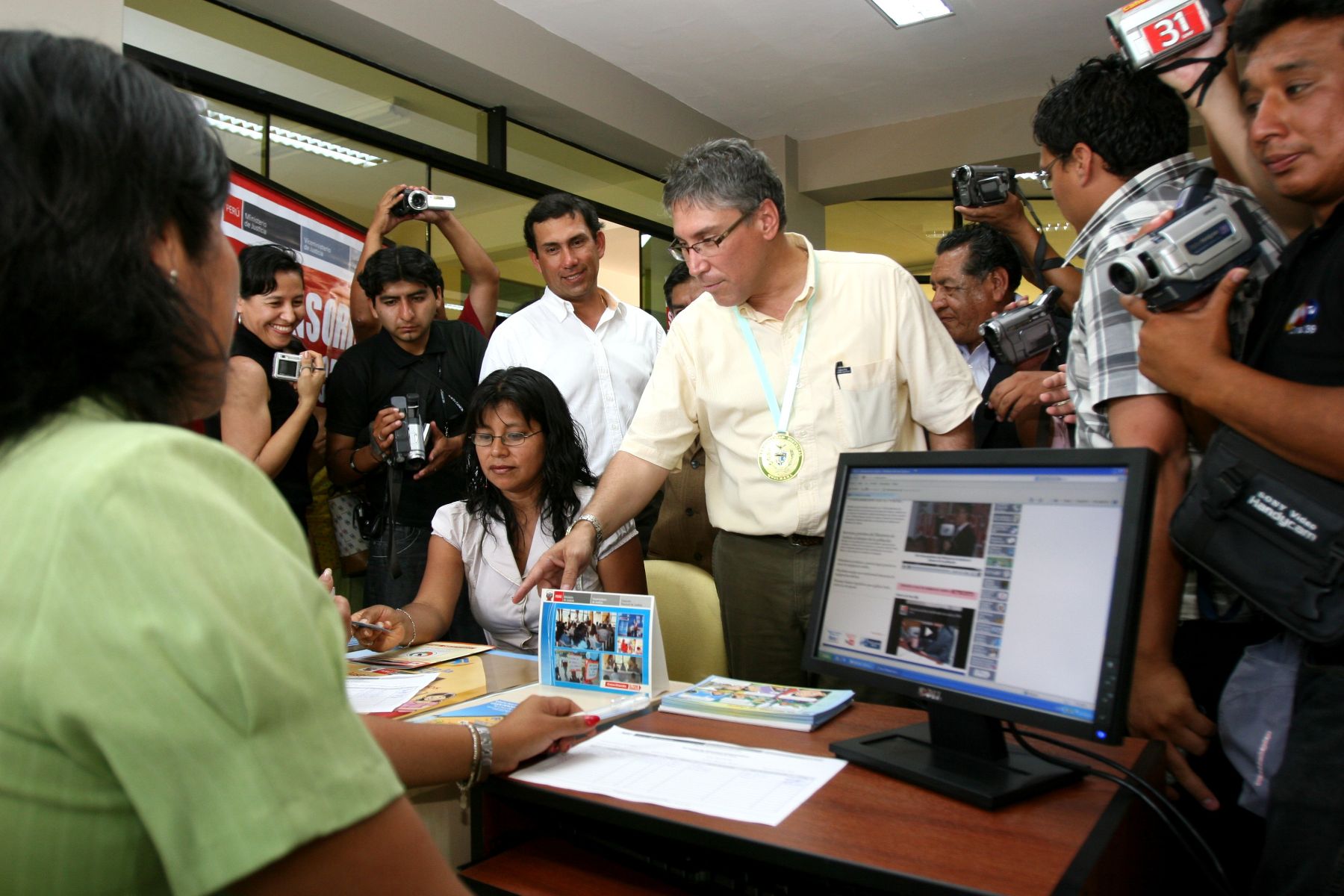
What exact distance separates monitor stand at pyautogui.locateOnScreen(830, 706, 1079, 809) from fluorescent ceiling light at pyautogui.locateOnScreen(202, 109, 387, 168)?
12.0ft

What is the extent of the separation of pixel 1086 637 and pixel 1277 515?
33 cm

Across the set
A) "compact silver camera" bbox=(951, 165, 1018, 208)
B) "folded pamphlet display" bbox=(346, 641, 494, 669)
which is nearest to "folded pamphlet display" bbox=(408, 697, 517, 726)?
"folded pamphlet display" bbox=(346, 641, 494, 669)

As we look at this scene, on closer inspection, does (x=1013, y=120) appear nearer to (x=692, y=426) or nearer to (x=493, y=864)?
(x=692, y=426)

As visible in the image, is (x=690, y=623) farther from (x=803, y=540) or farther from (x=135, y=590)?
A: (x=135, y=590)

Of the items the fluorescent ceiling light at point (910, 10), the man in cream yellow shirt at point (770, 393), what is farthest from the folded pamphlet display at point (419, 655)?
the fluorescent ceiling light at point (910, 10)

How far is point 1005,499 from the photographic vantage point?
114 centimetres

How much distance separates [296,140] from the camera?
4.33 m

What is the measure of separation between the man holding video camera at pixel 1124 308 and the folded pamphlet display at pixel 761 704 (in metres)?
0.44

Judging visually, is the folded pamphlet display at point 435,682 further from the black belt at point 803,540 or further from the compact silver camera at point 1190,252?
the compact silver camera at point 1190,252

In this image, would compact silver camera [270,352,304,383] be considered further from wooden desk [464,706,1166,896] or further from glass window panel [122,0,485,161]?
wooden desk [464,706,1166,896]

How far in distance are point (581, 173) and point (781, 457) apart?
174 inches

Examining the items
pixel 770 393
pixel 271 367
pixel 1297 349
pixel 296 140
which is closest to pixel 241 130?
pixel 296 140

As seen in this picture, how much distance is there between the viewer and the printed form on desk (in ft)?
3.61

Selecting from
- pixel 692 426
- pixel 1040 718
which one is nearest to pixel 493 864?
pixel 1040 718
